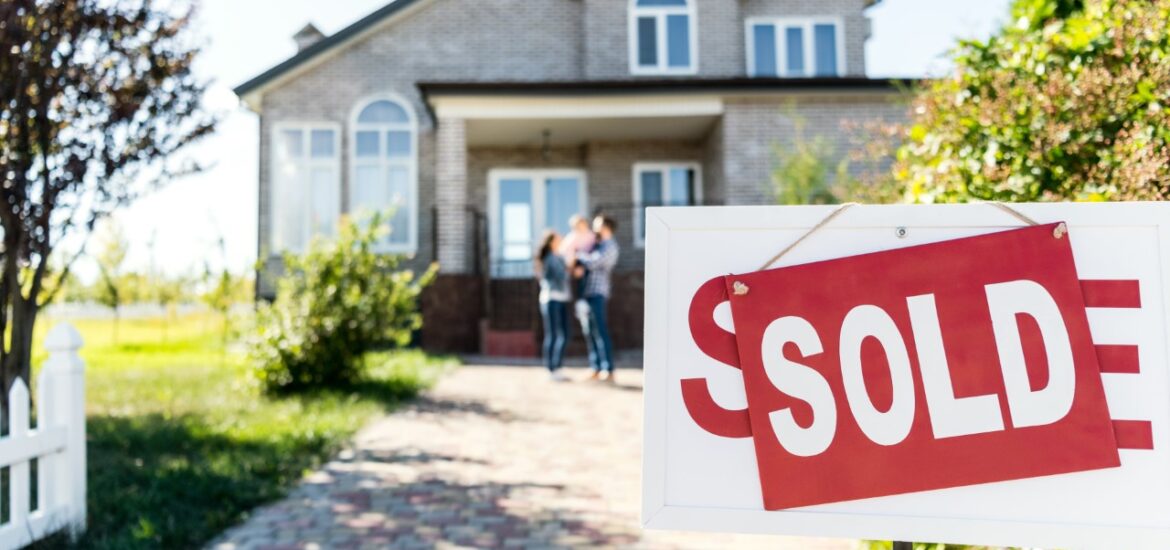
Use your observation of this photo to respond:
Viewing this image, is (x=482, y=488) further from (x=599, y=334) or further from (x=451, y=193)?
(x=451, y=193)

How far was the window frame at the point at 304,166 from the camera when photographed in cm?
1530

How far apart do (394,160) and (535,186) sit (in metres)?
2.68

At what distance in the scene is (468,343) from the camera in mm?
13234

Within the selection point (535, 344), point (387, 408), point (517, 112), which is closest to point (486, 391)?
point (387, 408)

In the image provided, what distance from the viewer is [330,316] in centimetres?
783

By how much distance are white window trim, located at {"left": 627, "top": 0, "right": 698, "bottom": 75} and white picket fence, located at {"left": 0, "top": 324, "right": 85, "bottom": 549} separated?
13.4 m

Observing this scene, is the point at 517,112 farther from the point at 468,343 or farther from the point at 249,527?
the point at 249,527

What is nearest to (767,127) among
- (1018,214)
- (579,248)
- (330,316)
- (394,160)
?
(579,248)

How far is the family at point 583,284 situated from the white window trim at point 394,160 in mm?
6370

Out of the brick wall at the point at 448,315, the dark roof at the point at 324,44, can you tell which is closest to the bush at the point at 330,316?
the brick wall at the point at 448,315

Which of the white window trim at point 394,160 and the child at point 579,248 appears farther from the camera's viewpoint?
the white window trim at point 394,160

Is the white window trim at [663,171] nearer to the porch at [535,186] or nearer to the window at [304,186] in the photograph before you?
the porch at [535,186]

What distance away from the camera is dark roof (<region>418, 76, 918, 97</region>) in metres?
12.7

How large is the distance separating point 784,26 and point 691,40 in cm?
214
